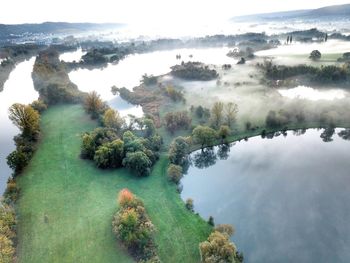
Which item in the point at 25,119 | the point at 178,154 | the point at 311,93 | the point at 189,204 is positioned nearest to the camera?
the point at 189,204

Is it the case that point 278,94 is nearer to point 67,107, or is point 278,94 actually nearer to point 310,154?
point 310,154

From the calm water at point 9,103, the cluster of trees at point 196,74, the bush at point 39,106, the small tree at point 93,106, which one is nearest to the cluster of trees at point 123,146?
the small tree at point 93,106

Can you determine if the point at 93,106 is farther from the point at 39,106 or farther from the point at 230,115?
the point at 230,115

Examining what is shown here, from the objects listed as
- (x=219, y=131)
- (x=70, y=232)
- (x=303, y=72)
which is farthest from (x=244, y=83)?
(x=70, y=232)

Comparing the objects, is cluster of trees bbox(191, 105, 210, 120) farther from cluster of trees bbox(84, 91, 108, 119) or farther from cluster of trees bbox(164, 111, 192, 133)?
cluster of trees bbox(84, 91, 108, 119)

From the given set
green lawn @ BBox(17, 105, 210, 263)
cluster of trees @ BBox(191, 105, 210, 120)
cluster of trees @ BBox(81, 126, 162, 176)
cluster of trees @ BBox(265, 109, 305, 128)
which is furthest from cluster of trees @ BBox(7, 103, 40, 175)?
cluster of trees @ BBox(265, 109, 305, 128)

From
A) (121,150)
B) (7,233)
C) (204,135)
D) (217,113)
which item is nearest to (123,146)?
(121,150)
